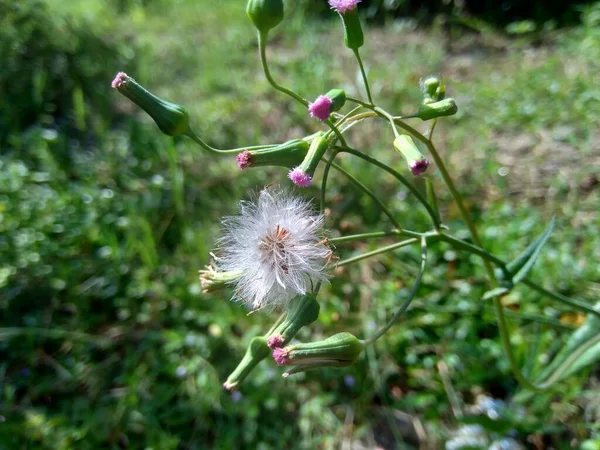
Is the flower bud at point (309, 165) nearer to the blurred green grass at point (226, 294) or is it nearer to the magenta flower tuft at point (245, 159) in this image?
the magenta flower tuft at point (245, 159)

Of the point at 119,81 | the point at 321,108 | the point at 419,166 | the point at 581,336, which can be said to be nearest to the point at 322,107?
the point at 321,108

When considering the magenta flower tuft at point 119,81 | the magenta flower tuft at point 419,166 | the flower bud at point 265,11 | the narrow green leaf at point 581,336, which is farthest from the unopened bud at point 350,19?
the narrow green leaf at point 581,336

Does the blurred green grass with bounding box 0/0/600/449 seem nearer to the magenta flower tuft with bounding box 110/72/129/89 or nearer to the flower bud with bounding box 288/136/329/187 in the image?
the flower bud with bounding box 288/136/329/187

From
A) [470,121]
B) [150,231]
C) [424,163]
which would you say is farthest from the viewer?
[470,121]

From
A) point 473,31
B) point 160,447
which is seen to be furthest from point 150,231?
point 473,31

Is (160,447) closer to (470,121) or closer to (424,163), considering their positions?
(424,163)

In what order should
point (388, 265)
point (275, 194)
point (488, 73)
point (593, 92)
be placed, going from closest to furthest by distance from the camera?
point (275, 194), point (388, 265), point (593, 92), point (488, 73)
